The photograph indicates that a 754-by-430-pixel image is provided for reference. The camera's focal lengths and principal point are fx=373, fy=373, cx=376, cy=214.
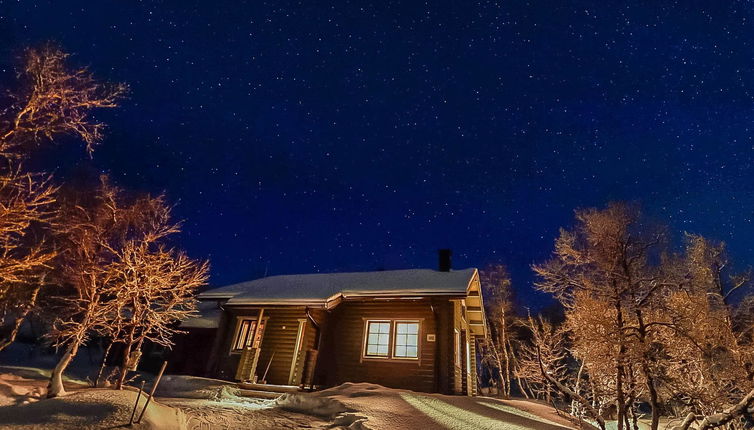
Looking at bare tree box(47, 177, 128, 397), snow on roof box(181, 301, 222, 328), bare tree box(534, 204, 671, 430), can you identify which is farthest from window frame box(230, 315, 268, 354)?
bare tree box(534, 204, 671, 430)

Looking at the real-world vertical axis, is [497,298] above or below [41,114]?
above

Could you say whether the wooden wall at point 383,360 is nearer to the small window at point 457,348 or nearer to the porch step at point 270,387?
the small window at point 457,348

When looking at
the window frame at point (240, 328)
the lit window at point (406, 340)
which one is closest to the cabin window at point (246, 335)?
the window frame at point (240, 328)

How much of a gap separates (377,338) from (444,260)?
5.61 metres

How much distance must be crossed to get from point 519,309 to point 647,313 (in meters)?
20.5

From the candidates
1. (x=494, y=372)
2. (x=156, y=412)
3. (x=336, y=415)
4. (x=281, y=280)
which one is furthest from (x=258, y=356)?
(x=494, y=372)

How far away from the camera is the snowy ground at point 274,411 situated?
6.02 m

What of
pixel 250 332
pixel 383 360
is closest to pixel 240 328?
pixel 250 332

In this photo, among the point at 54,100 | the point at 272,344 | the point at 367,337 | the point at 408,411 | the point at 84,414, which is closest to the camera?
the point at 84,414

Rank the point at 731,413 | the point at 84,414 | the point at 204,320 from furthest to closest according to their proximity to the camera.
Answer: the point at 204,320
the point at 731,413
the point at 84,414

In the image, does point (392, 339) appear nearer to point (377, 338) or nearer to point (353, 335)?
point (377, 338)

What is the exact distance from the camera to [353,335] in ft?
52.1

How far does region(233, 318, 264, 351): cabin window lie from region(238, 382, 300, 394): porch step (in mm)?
1946

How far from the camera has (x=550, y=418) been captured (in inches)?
431
